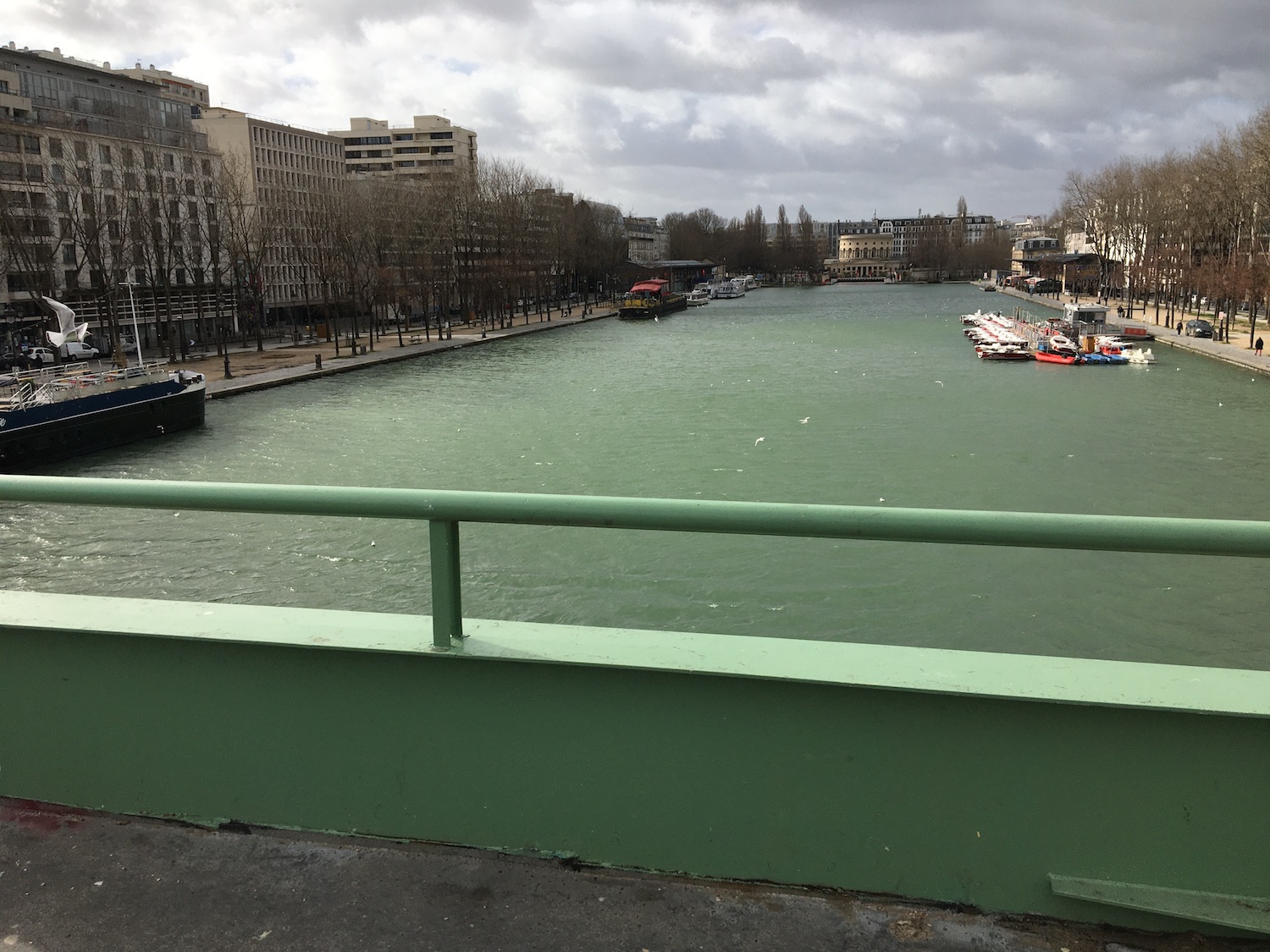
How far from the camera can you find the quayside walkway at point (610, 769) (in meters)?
2.30

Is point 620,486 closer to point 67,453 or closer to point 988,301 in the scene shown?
point 67,453

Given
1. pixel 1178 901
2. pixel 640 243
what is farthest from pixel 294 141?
pixel 1178 901

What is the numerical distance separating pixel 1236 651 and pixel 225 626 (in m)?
12.6

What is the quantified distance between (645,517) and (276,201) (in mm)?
69480

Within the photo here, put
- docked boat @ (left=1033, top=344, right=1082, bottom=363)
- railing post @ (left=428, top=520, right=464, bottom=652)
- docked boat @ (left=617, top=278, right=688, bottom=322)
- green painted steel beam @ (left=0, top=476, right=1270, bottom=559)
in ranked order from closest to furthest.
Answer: green painted steel beam @ (left=0, top=476, right=1270, bottom=559), railing post @ (left=428, top=520, right=464, bottom=652), docked boat @ (left=1033, top=344, right=1082, bottom=363), docked boat @ (left=617, top=278, right=688, bottom=322)

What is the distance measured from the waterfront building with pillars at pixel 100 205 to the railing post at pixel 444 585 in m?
42.1

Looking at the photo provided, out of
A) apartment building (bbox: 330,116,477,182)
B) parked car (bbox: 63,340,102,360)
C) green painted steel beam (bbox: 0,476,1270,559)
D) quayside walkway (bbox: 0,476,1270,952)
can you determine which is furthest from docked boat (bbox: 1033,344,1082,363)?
apartment building (bbox: 330,116,477,182)

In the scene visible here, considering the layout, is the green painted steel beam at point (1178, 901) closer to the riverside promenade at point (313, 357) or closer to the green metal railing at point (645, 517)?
the green metal railing at point (645, 517)

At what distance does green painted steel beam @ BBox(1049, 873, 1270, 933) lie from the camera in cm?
228

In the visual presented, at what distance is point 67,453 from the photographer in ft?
90.0

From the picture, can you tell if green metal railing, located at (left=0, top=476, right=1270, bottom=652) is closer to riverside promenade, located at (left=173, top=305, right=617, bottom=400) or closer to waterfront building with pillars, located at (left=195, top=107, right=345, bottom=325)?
riverside promenade, located at (left=173, top=305, right=617, bottom=400)

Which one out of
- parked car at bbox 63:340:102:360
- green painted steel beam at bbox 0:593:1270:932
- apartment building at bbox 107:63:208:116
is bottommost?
parked car at bbox 63:340:102:360

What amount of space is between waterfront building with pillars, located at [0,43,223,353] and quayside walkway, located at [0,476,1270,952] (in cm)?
4154

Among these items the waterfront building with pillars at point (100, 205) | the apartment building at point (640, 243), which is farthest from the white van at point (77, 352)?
the apartment building at point (640, 243)
